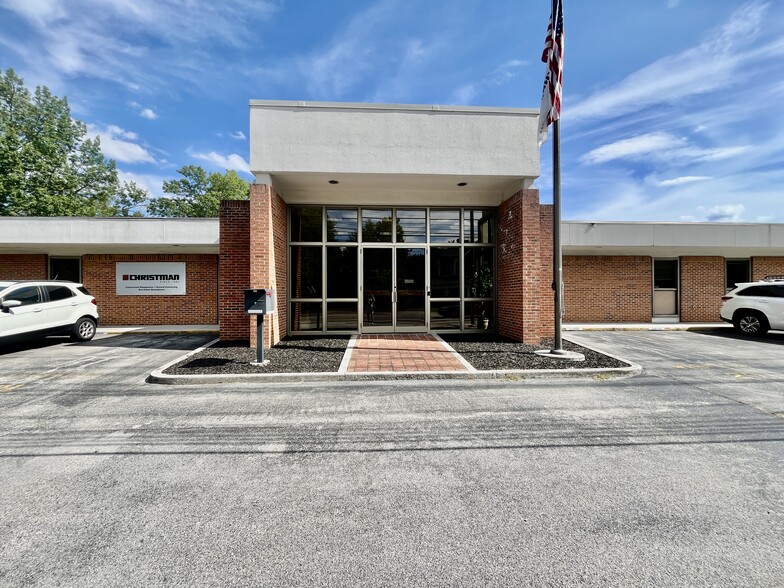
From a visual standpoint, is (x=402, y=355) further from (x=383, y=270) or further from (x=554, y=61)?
(x=554, y=61)

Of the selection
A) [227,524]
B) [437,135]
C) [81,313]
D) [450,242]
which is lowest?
[227,524]

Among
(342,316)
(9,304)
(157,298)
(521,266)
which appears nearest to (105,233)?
(157,298)

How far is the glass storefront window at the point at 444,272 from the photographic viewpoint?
10.0 m

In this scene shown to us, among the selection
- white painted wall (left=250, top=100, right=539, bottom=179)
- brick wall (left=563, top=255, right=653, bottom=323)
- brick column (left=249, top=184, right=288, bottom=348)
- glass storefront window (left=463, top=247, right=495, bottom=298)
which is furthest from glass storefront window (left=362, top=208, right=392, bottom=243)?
brick wall (left=563, top=255, right=653, bottom=323)

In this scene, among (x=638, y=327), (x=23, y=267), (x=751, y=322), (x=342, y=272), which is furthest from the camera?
(x=23, y=267)

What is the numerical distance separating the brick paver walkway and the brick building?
1.17 m

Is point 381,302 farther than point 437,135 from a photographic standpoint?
Yes

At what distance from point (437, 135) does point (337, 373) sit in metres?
5.79

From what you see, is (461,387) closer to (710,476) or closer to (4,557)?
(710,476)

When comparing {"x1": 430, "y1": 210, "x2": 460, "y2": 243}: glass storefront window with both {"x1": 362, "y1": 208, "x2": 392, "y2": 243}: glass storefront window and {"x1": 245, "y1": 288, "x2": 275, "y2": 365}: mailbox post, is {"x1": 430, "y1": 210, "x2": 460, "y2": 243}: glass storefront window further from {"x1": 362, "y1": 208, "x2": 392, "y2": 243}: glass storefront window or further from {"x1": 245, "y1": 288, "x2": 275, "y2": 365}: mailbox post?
{"x1": 245, "y1": 288, "x2": 275, "y2": 365}: mailbox post

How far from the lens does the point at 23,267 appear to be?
12570 mm

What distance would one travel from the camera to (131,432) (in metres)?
3.79

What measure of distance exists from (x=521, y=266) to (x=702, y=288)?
1008cm

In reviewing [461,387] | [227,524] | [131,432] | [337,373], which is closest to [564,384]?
[461,387]
